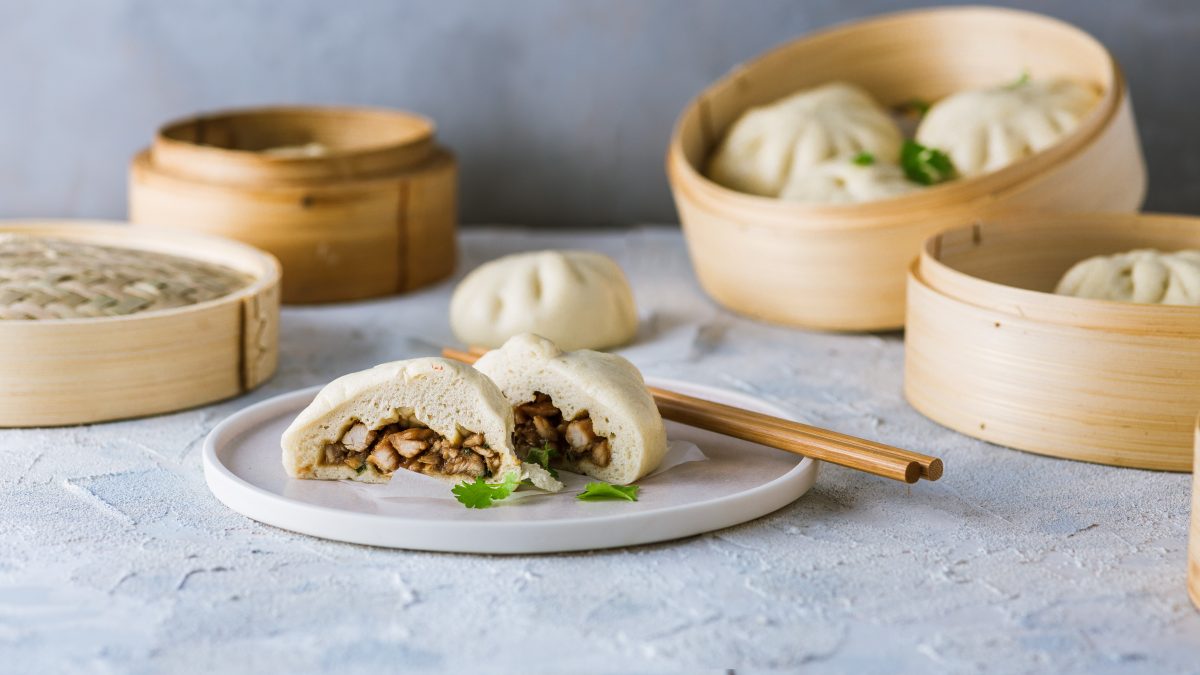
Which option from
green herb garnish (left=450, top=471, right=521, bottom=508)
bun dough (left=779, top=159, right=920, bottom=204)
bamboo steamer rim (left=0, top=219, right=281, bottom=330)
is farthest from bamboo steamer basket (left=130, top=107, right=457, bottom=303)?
green herb garnish (left=450, top=471, right=521, bottom=508)

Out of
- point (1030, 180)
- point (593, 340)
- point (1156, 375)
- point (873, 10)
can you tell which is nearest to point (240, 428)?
point (593, 340)

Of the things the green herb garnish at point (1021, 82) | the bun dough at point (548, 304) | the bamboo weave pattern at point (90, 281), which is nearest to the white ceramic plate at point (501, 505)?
the bamboo weave pattern at point (90, 281)

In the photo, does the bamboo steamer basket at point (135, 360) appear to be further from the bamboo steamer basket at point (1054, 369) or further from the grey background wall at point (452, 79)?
the grey background wall at point (452, 79)

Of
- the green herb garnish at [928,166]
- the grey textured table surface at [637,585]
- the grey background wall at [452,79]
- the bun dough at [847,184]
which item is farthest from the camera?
the grey background wall at [452,79]

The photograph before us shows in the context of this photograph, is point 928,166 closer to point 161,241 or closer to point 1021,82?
point 1021,82

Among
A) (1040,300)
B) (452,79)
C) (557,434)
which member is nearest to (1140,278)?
(1040,300)
